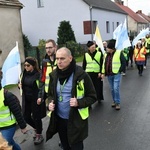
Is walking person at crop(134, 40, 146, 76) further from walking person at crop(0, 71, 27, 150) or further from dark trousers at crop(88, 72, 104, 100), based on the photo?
walking person at crop(0, 71, 27, 150)

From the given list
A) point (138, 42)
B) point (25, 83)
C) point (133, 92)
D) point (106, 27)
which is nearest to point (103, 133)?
point (25, 83)

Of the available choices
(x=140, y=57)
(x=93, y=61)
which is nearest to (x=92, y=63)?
(x=93, y=61)

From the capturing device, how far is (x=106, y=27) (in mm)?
40031

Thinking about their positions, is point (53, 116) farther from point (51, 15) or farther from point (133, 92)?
point (51, 15)

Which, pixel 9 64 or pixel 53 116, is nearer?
pixel 53 116

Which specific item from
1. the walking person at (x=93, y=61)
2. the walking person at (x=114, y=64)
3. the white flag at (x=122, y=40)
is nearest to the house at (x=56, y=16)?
the white flag at (x=122, y=40)

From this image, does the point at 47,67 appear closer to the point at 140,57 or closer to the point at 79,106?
the point at 79,106

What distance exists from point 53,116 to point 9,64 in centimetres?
203

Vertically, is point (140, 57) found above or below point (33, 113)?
above

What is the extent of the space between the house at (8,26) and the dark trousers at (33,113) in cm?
1164

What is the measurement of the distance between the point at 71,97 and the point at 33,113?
6.03ft

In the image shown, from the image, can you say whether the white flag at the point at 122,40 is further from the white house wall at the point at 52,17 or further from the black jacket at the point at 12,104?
the white house wall at the point at 52,17

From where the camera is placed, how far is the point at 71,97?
4.16m

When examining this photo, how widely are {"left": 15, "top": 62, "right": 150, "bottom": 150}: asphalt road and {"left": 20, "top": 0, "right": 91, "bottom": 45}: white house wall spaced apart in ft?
78.0
